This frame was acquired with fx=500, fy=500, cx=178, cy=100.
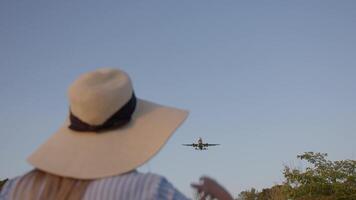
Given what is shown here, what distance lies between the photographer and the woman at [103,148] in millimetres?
1368

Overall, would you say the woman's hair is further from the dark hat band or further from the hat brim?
the dark hat band

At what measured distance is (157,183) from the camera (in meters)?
1.36

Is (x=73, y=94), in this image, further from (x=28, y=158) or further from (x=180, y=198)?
(x=180, y=198)

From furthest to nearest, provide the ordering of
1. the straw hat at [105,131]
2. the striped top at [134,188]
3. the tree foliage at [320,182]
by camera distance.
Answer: the tree foliage at [320,182] → the straw hat at [105,131] → the striped top at [134,188]

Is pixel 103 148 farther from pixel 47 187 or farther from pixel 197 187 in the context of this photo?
pixel 197 187

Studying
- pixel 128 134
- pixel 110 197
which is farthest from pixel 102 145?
pixel 110 197

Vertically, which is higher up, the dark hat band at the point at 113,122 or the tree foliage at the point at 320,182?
the tree foliage at the point at 320,182

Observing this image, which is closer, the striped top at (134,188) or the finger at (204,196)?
the striped top at (134,188)

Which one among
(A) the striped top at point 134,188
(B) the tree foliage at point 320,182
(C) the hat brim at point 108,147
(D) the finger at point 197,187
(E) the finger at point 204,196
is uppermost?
(B) the tree foliage at point 320,182

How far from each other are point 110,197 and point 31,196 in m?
0.26

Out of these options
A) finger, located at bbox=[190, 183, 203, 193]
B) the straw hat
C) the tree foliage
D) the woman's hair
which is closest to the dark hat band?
the straw hat

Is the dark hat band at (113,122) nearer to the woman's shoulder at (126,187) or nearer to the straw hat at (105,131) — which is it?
the straw hat at (105,131)

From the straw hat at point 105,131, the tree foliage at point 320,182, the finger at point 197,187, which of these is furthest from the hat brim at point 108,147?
the tree foliage at point 320,182

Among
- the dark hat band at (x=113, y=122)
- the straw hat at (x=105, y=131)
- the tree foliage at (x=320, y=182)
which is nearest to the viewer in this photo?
the straw hat at (x=105, y=131)
